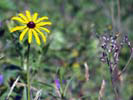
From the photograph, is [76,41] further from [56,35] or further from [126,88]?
[126,88]

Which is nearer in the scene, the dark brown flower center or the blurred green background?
the dark brown flower center

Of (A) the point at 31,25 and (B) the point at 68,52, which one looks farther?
(B) the point at 68,52

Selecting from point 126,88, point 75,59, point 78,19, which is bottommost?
point 126,88

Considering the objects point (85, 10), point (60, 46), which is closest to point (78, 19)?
point (85, 10)

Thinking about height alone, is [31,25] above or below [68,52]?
above

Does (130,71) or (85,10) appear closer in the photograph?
(130,71)

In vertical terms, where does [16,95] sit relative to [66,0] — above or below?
below

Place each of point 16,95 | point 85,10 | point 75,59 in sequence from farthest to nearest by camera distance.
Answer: point 85,10
point 75,59
point 16,95

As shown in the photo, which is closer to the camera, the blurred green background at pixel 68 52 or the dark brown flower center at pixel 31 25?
the dark brown flower center at pixel 31 25
